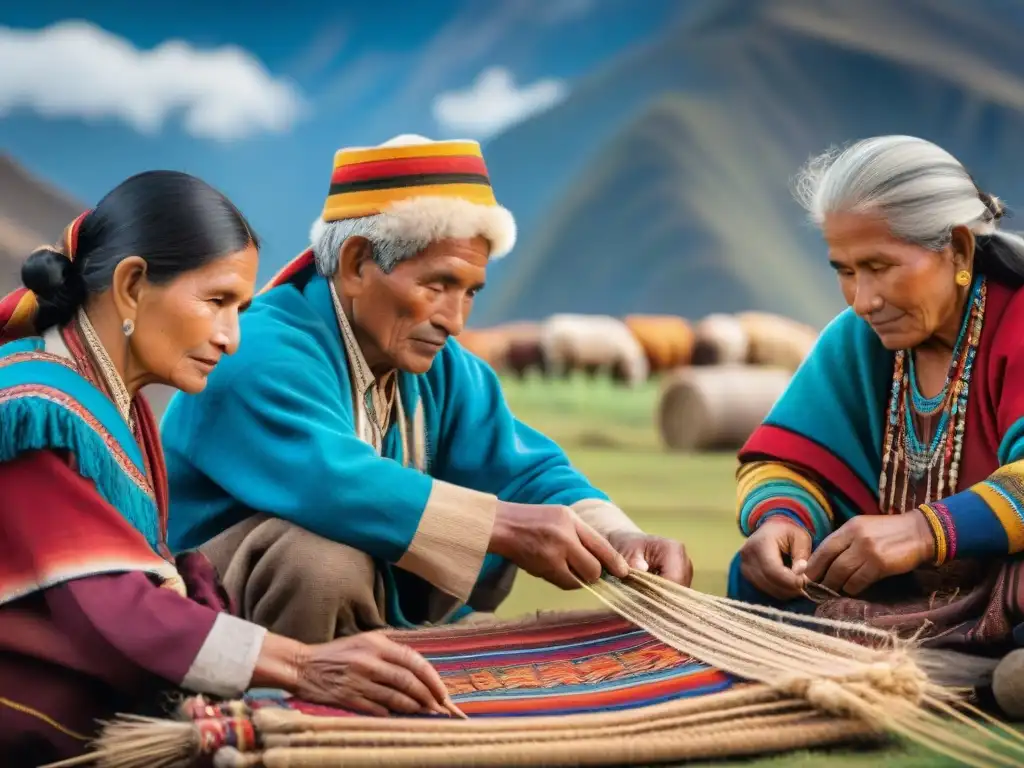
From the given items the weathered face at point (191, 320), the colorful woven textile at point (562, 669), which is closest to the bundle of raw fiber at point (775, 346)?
the colorful woven textile at point (562, 669)

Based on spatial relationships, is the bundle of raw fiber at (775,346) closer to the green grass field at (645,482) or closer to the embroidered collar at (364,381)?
the green grass field at (645,482)

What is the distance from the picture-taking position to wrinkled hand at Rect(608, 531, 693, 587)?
3.02 meters

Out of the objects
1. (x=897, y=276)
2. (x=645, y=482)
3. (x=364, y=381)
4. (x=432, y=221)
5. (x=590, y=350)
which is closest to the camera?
(x=897, y=276)

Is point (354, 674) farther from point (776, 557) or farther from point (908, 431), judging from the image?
point (908, 431)

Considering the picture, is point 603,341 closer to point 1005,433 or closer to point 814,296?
point 814,296

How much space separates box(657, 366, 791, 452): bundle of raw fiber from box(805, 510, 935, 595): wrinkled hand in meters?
5.16

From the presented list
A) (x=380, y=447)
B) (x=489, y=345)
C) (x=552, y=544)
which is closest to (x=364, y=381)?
(x=380, y=447)

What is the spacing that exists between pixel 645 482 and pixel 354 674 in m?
4.73

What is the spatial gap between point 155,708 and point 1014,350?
186cm

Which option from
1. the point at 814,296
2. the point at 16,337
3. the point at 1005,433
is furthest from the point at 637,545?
the point at 814,296

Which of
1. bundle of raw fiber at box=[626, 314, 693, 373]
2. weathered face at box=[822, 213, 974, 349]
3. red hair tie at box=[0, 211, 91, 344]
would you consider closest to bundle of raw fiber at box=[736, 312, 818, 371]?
bundle of raw fiber at box=[626, 314, 693, 373]

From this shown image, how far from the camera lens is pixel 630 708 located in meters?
2.45

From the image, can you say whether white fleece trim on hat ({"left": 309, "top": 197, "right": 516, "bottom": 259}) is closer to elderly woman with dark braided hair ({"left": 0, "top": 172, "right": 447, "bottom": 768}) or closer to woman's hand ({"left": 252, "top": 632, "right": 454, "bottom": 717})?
elderly woman with dark braided hair ({"left": 0, "top": 172, "right": 447, "bottom": 768})

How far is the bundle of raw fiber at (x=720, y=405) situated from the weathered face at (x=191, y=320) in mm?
5851
